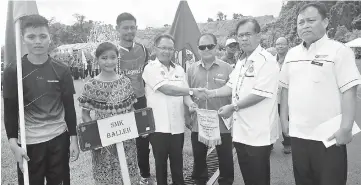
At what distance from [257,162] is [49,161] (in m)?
1.90

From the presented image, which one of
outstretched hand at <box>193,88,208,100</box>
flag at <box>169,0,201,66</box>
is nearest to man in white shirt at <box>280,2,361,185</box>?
outstretched hand at <box>193,88,208,100</box>

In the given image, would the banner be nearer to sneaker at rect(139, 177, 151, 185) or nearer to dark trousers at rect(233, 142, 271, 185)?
dark trousers at rect(233, 142, 271, 185)

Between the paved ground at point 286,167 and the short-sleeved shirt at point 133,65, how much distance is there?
1.82m

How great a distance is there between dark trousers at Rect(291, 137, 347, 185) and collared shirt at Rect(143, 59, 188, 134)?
1.29 metres

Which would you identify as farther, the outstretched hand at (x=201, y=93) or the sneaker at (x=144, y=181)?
the sneaker at (x=144, y=181)

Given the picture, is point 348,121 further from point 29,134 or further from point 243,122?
point 29,134

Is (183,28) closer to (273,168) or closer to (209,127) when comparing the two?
(209,127)

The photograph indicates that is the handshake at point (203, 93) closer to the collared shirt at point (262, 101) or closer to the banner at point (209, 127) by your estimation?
the banner at point (209, 127)

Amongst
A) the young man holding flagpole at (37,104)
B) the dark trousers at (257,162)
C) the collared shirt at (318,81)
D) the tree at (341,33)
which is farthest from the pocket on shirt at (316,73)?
the tree at (341,33)

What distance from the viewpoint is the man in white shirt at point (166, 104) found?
11.3 feet

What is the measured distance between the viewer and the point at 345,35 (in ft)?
100.0

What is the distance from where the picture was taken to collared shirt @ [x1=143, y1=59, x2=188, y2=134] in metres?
3.46

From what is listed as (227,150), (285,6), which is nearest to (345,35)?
(285,6)

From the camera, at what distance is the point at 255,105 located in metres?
2.95
